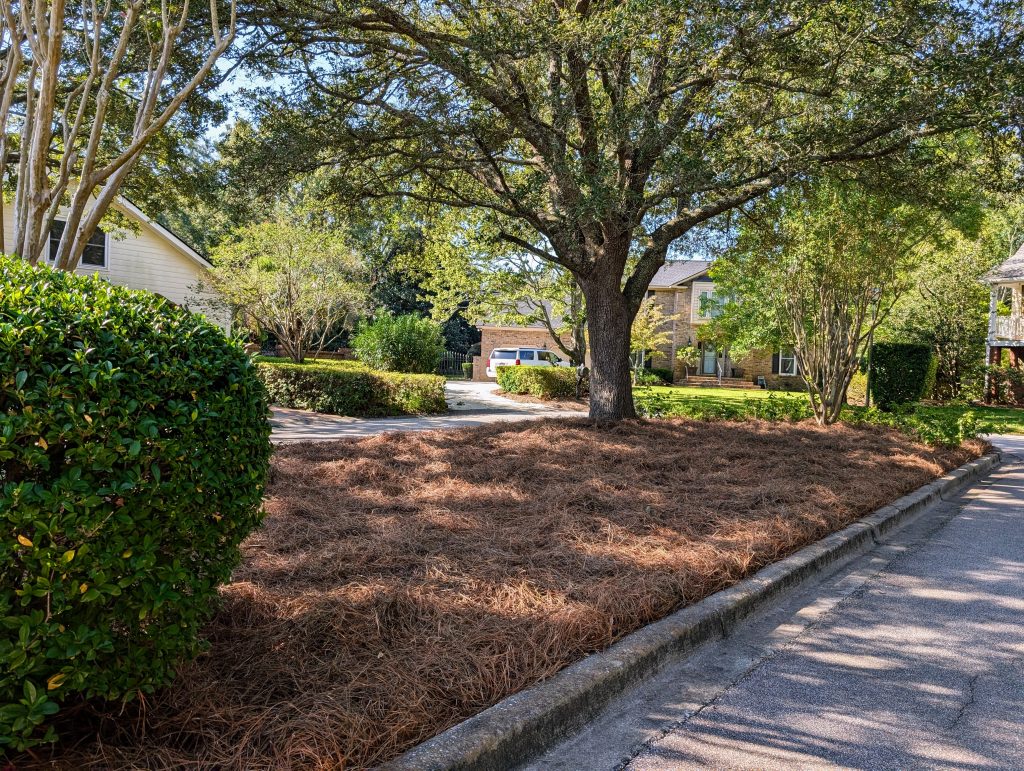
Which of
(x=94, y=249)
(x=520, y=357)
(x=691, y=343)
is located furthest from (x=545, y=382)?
(x=691, y=343)

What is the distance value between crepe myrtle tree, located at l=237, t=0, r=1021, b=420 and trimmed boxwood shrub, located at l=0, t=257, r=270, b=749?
5837 mm

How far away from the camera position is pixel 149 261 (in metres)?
21.0

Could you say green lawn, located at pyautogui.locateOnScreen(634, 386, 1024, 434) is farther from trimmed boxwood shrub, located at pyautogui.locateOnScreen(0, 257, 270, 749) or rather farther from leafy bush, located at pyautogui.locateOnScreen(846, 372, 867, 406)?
trimmed boxwood shrub, located at pyautogui.locateOnScreen(0, 257, 270, 749)

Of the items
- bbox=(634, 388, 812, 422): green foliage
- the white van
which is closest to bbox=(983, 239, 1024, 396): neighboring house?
bbox=(634, 388, 812, 422): green foliage

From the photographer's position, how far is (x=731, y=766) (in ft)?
8.27

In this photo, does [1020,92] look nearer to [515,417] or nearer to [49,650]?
[49,650]

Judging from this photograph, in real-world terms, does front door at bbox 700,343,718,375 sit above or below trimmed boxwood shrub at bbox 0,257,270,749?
above

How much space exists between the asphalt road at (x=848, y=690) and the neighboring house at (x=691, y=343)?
107 feet

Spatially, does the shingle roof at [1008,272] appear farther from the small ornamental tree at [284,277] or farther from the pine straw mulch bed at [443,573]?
the small ornamental tree at [284,277]

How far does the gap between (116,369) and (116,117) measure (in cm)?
950

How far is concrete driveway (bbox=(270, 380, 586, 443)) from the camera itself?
11555 mm

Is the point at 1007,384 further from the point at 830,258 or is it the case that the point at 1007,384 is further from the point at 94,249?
the point at 94,249

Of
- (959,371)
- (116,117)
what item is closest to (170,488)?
(116,117)

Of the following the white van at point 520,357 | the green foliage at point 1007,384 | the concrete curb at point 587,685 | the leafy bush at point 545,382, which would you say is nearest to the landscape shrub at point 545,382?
the leafy bush at point 545,382
